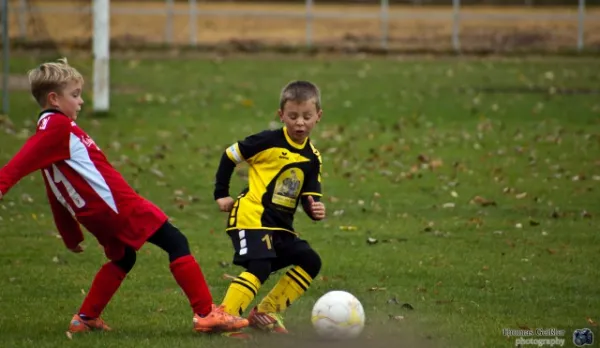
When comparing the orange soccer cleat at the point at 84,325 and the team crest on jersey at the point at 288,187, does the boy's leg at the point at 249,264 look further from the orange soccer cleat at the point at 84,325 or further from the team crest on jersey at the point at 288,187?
the orange soccer cleat at the point at 84,325

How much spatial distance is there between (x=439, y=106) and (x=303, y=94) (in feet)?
43.1

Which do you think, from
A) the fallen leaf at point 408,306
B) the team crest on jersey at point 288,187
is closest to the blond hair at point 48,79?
the team crest on jersey at point 288,187

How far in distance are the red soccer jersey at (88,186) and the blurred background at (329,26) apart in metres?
22.0

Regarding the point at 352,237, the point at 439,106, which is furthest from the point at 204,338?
the point at 439,106

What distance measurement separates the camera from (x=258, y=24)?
126 ft

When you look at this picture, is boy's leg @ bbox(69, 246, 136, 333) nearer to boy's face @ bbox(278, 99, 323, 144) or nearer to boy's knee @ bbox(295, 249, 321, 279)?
boy's knee @ bbox(295, 249, 321, 279)

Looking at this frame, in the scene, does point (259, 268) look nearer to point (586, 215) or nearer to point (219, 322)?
point (219, 322)

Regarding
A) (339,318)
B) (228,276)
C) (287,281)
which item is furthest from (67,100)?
(228,276)

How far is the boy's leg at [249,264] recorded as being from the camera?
A: 6543 millimetres

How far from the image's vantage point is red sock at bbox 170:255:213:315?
6504mm

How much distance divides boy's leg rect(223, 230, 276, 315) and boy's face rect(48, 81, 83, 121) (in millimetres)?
1145

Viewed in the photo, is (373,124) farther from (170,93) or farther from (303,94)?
(303,94)

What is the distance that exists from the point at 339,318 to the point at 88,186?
1.57 m

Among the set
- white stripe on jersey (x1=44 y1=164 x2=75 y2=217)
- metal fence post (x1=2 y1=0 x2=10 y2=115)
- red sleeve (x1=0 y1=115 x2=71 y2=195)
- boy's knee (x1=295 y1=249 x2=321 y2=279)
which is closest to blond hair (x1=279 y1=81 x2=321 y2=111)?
boy's knee (x1=295 y1=249 x2=321 y2=279)
